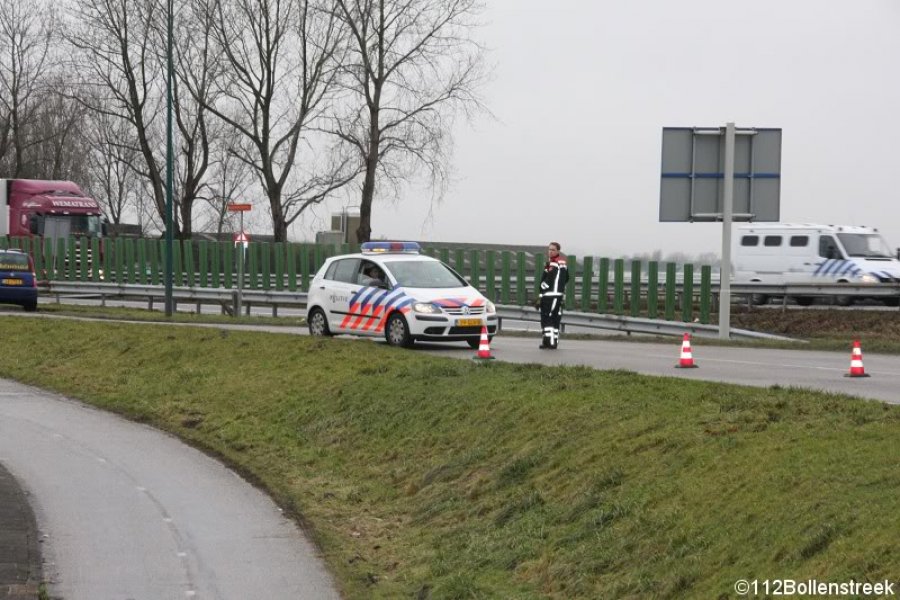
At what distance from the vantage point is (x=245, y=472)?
15.8 metres

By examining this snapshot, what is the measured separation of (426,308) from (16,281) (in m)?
21.0

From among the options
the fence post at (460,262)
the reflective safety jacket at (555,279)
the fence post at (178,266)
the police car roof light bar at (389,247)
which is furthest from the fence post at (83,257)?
the reflective safety jacket at (555,279)

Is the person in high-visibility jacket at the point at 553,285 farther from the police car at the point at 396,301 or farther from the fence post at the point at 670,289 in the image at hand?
the fence post at the point at 670,289

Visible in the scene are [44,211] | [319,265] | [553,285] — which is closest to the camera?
[553,285]

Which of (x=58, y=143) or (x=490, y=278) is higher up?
(x=58, y=143)

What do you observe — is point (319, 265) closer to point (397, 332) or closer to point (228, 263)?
point (228, 263)

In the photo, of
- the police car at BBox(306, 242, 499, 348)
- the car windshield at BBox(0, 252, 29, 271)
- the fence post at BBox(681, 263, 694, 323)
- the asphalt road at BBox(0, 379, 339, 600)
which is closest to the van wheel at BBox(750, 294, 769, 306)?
the fence post at BBox(681, 263, 694, 323)

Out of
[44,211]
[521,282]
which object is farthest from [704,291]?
[44,211]

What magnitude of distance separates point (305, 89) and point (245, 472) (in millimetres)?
38863

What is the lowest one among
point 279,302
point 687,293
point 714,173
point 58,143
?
point 279,302

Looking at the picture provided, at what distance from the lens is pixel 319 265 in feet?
129

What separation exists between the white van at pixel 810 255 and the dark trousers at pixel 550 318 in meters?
15.2

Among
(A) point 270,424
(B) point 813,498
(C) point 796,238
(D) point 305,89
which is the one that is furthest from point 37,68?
(B) point 813,498

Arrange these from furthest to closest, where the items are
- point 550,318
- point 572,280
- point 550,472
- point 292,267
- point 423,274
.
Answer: point 292,267 → point 572,280 → point 550,318 → point 423,274 → point 550,472
